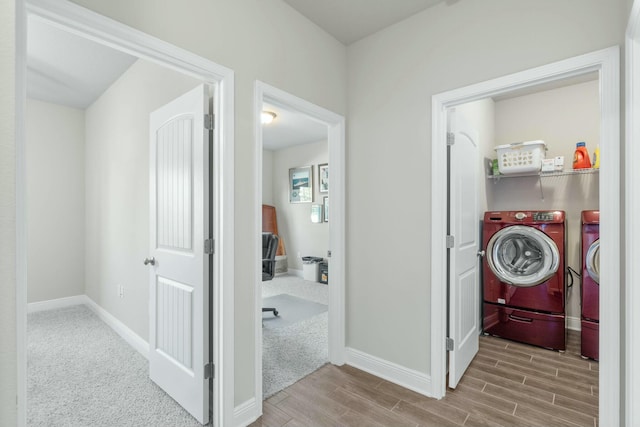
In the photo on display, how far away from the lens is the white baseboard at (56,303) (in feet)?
12.5

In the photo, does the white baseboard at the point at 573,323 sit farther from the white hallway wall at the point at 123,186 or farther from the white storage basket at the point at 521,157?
the white hallway wall at the point at 123,186

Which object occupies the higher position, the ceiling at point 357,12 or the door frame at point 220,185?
the ceiling at point 357,12

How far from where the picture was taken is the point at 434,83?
6.99ft

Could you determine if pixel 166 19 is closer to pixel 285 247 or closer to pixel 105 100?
pixel 105 100

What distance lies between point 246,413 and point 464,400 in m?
1.40

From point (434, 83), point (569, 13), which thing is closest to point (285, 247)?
point (434, 83)

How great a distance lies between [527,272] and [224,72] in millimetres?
3081

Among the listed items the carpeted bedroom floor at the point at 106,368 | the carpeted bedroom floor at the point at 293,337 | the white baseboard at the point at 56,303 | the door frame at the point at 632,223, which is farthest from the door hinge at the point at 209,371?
the white baseboard at the point at 56,303

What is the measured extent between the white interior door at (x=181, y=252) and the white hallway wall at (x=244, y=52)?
19 centimetres

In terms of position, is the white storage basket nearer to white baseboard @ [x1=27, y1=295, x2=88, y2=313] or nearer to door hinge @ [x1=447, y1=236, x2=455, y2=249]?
door hinge @ [x1=447, y1=236, x2=455, y2=249]

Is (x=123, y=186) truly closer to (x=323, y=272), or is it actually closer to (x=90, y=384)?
(x=90, y=384)

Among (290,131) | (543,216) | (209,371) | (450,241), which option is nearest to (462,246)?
(450,241)

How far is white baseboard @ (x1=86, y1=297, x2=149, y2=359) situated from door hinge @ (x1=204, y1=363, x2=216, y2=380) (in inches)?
46.3

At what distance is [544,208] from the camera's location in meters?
3.42
